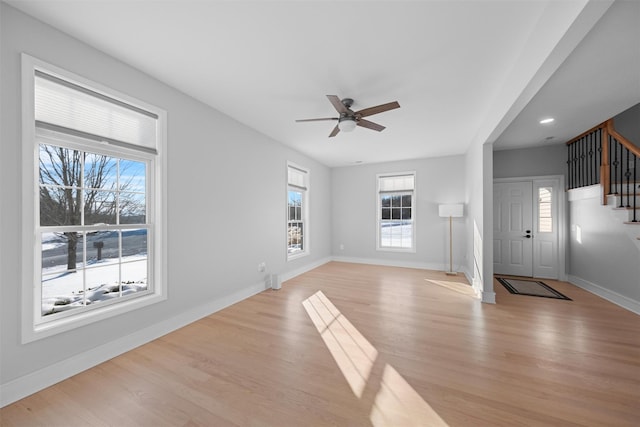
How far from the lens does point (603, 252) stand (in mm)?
3936

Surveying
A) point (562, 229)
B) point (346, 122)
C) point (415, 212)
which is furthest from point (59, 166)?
point (562, 229)

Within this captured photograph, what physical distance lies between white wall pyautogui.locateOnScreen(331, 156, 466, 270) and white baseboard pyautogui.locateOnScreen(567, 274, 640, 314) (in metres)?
1.88

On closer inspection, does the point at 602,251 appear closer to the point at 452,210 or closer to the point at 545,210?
the point at 545,210

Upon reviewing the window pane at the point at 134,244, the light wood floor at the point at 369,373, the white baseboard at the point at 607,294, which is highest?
the window pane at the point at 134,244

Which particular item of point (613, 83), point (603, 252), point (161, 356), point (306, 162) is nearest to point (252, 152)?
point (306, 162)

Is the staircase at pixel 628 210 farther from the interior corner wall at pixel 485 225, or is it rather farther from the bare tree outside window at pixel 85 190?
the bare tree outside window at pixel 85 190

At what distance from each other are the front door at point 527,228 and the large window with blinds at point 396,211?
1782mm

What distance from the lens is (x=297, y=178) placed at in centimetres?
565

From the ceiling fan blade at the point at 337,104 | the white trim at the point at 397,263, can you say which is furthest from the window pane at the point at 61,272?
the white trim at the point at 397,263

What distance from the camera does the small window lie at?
16.1 ft

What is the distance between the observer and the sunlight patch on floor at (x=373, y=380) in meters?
1.58

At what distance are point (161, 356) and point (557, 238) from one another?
6.79m

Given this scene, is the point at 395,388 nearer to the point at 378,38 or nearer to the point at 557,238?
the point at 378,38

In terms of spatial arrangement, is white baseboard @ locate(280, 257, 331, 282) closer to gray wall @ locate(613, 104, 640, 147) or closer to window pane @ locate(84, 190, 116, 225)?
window pane @ locate(84, 190, 116, 225)
